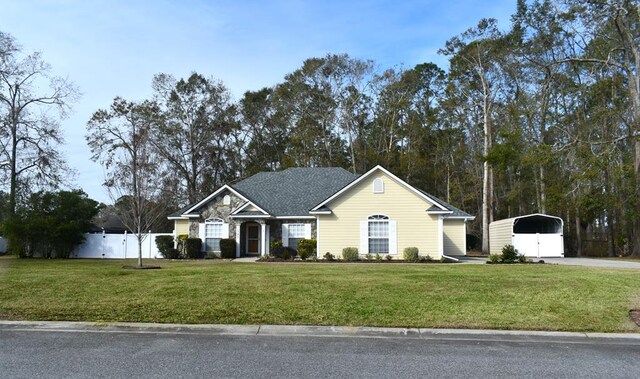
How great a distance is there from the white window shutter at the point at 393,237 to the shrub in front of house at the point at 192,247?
1034 cm

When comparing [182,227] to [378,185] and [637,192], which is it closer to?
[378,185]

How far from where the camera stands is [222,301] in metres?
10.5

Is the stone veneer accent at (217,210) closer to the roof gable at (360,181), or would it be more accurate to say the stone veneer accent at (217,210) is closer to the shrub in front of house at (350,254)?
the roof gable at (360,181)

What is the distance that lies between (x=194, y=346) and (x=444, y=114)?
4201 cm

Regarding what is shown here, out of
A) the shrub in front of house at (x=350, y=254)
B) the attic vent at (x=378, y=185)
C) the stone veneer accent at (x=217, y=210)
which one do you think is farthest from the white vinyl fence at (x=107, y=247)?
the attic vent at (x=378, y=185)

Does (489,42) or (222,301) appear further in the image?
(489,42)

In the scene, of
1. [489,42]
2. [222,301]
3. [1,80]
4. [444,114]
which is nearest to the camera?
[222,301]

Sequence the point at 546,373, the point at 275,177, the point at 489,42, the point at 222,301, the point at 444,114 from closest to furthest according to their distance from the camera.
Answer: the point at 546,373
the point at 222,301
the point at 275,177
the point at 489,42
the point at 444,114

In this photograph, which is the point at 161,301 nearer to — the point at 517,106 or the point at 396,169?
the point at 517,106

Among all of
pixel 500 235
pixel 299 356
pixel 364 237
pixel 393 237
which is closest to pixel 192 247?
pixel 364 237

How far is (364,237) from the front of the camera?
25.5m

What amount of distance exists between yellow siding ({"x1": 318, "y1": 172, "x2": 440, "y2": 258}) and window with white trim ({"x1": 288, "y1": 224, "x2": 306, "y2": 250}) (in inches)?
106

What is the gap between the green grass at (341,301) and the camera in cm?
918

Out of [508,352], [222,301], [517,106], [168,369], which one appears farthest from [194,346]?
[517,106]
